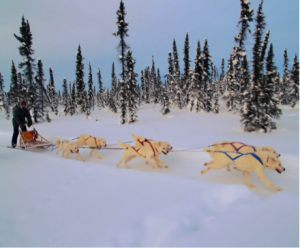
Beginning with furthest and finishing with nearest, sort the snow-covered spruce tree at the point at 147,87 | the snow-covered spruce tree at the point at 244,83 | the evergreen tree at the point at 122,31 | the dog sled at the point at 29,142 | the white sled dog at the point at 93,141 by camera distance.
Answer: the snow-covered spruce tree at the point at 147,87, the evergreen tree at the point at 122,31, the snow-covered spruce tree at the point at 244,83, the dog sled at the point at 29,142, the white sled dog at the point at 93,141

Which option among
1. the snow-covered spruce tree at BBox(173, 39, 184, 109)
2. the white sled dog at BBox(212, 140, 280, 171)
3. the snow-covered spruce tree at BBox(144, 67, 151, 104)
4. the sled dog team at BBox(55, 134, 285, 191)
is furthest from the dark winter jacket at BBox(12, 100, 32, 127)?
the snow-covered spruce tree at BBox(144, 67, 151, 104)

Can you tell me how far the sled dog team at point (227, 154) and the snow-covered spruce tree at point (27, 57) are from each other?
21.1 metres

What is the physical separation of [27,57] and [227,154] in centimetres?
2764

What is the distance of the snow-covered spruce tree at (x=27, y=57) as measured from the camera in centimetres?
2231

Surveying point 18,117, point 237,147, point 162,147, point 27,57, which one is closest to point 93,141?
point 162,147

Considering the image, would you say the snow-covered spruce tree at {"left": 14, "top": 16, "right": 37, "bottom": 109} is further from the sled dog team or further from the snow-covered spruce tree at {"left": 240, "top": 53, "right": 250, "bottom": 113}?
the snow-covered spruce tree at {"left": 240, "top": 53, "right": 250, "bottom": 113}

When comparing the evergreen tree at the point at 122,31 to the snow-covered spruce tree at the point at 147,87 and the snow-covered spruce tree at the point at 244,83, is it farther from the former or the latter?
the snow-covered spruce tree at the point at 147,87

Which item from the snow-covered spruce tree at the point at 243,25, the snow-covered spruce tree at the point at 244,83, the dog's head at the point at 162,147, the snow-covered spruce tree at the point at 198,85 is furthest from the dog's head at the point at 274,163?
the snow-covered spruce tree at the point at 198,85

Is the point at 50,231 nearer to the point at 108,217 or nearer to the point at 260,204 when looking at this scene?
the point at 108,217

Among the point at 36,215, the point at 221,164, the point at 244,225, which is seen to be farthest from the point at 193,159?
the point at 36,215

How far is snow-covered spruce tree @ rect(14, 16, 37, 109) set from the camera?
22312 millimetres

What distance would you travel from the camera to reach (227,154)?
3.96 meters

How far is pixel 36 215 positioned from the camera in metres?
2.44

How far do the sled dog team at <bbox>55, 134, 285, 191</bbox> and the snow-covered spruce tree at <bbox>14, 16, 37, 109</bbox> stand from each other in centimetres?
2105
